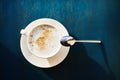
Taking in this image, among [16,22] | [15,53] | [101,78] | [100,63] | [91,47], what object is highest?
[16,22]

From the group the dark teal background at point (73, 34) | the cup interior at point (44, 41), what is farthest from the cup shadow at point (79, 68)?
the cup interior at point (44, 41)

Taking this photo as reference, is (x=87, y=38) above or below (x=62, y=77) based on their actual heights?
above

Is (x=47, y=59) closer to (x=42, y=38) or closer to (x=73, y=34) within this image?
(x=42, y=38)

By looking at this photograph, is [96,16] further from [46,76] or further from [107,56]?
[46,76]

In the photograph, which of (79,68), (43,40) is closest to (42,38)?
(43,40)

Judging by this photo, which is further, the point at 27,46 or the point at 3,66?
the point at 3,66

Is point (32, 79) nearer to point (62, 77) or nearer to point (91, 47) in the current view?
point (62, 77)

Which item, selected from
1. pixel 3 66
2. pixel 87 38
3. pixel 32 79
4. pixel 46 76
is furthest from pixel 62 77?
pixel 3 66
